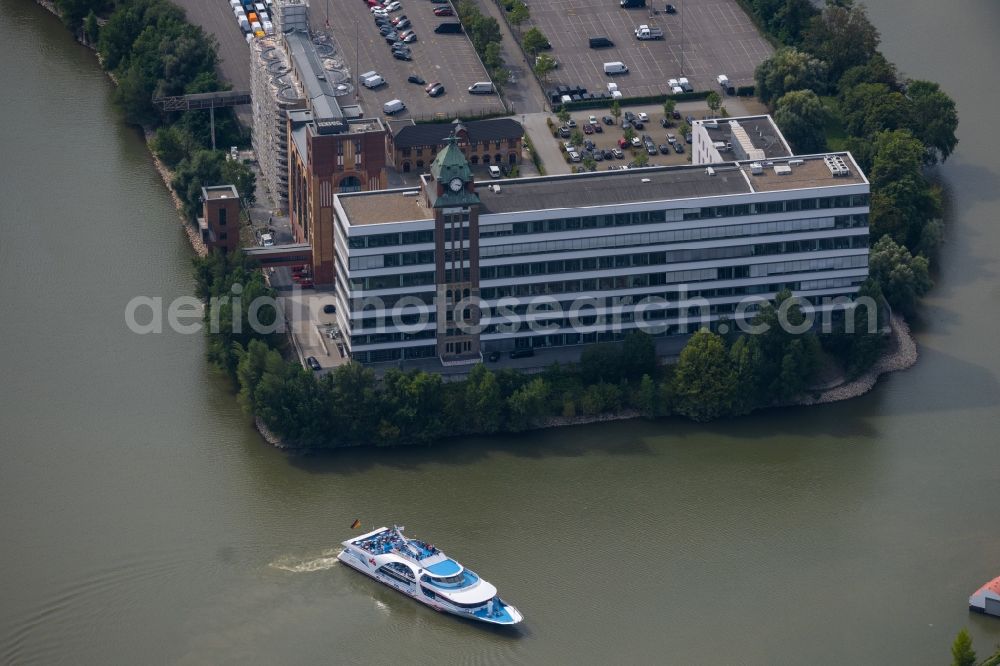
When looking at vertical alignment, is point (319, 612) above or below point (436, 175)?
below

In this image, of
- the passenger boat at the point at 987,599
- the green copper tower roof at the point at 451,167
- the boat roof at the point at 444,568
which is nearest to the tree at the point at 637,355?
the green copper tower roof at the point at 451,167

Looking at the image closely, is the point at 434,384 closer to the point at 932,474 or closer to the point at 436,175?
the point at 436,175

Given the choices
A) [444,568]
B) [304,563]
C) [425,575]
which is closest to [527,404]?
[444,568]

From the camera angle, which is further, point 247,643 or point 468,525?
point 468,525

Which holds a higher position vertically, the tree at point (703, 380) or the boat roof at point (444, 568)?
the tree at point (703, 380)

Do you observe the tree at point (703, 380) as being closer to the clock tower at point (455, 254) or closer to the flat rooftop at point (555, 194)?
the flat rooftop at point (555, 194)

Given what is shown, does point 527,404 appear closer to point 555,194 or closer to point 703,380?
point 703,380

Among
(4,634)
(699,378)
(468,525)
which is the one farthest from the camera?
(699,378)

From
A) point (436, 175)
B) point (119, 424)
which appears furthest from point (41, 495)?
point (436, 175)
